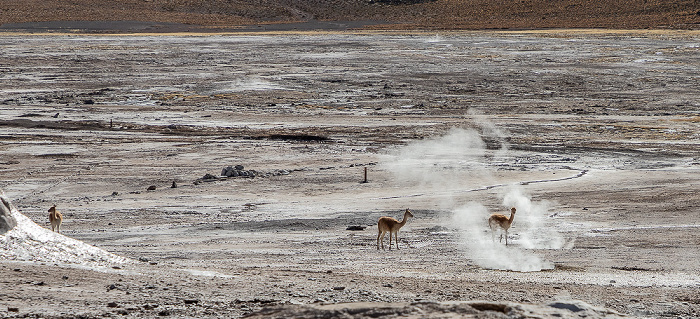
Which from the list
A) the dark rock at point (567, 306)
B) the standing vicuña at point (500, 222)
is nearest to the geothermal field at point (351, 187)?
the dark rock at point (567, 306)

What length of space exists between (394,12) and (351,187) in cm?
7045

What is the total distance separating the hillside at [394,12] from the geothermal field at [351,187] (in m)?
29.7

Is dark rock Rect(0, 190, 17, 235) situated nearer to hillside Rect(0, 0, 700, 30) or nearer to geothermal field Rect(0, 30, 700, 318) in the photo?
geothermal field Rect(0, 30, 700, 318)

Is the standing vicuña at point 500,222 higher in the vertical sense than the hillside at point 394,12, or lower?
lower

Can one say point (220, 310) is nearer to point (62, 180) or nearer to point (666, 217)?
point (666, 217)

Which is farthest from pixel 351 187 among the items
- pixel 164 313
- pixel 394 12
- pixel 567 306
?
pixel 394 12

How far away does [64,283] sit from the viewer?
28.2 feet

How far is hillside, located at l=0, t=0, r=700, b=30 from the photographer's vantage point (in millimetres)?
74938

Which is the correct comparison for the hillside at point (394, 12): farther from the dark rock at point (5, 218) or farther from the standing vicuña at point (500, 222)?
the dark rock at point (5, 218)

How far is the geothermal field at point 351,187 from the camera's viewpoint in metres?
8.88

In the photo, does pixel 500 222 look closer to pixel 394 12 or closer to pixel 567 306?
pixel 567 306

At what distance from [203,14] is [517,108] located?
59.8m

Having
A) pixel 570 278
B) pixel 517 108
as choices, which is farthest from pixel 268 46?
pixel 570 278

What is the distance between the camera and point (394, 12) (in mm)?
88000
